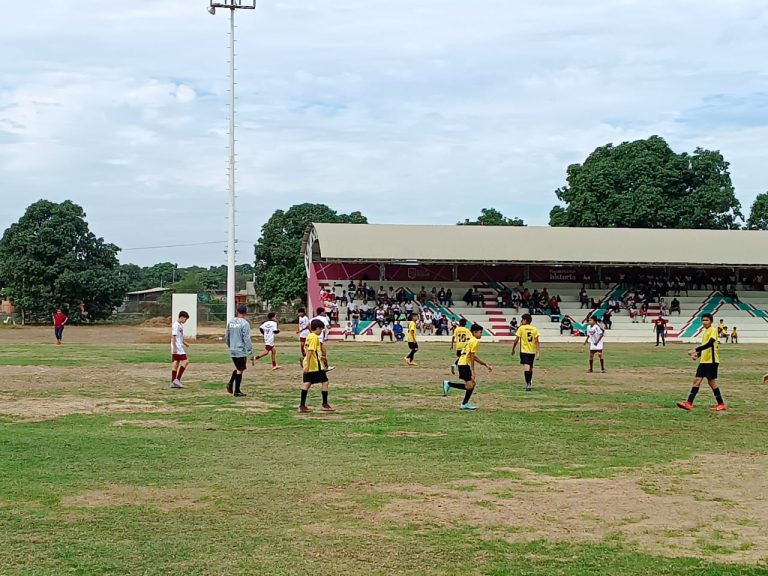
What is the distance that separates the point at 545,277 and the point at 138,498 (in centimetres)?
4633

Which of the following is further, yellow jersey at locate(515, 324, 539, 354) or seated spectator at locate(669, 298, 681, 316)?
seated spectator at locate(669, 298, 681, 316)

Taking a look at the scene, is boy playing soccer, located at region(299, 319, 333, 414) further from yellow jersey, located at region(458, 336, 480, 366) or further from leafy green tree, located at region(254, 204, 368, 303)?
leafy green tree, located at region(254, 204, 368, 303)

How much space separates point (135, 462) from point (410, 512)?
4077mm

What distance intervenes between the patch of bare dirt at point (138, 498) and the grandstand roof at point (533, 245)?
3796 cm

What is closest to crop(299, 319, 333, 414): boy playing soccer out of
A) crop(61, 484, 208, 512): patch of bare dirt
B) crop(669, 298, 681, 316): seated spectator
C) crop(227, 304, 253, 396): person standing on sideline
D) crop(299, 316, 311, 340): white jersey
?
crop(227, 304, 253, 396): person standing on sideline

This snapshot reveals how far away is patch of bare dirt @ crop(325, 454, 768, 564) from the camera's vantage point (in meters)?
7.96

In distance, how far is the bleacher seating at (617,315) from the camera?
4862cm

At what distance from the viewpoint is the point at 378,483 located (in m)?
10.2

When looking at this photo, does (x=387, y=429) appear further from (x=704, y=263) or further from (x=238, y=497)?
(x=704, y=263)

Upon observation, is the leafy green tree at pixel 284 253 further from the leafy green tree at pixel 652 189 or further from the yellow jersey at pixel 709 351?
the yellow jersey at pixel 709 351

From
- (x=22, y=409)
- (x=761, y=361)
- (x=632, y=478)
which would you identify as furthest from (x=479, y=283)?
(x=632, y=478)

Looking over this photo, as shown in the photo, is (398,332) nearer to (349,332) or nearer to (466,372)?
(349,332)

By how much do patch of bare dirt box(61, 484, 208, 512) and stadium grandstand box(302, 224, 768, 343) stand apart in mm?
37191

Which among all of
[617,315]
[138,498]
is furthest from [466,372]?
[617,315]
